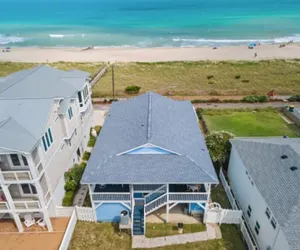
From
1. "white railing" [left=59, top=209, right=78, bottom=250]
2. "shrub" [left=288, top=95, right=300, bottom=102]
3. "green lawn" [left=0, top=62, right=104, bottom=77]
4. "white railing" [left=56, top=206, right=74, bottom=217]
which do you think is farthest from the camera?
"green lawn" [left=0, top=62, right=104, bottom=77]

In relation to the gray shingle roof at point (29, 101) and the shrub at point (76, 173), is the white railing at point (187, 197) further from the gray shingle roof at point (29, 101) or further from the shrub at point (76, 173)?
the gray shingle roof at point (29, 101)

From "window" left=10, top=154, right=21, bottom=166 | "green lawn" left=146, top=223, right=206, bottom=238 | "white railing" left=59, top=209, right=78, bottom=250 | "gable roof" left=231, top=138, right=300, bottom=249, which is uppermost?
"window" left=10, top=154, right=21, bottom=166

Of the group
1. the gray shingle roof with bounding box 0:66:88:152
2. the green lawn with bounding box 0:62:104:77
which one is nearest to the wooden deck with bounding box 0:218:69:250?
the gray shingle roof with bounding box 0:66:88:152

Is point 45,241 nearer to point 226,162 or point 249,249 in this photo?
point 249,249

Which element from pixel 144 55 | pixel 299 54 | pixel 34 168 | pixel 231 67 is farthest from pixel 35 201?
pixel 299 54

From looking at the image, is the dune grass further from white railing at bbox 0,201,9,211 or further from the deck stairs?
white railing at bbox 0,201,9,211

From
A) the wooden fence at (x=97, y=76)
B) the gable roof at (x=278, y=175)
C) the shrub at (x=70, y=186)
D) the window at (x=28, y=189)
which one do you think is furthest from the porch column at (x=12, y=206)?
the wooden fence at (x=97, y=76)
